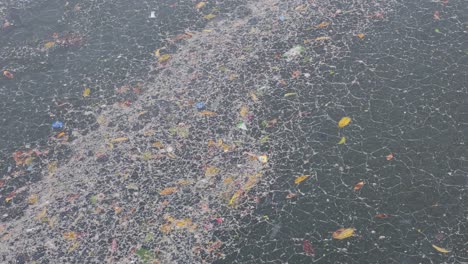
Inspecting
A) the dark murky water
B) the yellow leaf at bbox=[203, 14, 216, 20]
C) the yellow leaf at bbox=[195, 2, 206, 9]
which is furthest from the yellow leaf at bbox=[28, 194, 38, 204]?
the yellow leaf at bbox=[195, 2, 206, 9]

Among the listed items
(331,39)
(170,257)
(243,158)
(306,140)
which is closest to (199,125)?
(243,158)

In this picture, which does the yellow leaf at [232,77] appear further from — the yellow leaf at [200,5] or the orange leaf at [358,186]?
the orange leaf at [358,186]

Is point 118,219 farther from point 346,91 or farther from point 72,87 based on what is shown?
point 346,91

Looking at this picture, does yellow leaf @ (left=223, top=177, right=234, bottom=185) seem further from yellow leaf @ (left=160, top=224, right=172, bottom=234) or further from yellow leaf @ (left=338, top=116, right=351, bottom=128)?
yellow leaf @ (left=338, top=116, right=351, bottom=128)

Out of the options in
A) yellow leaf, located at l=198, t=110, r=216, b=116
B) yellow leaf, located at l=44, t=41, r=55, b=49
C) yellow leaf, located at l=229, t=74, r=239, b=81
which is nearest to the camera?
yellow leaf, located at l=198, t=110, r=216, b=116

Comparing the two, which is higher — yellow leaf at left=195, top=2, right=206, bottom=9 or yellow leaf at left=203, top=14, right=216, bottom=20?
yellow leaf at left=195, top=2, right=206, bottom=9

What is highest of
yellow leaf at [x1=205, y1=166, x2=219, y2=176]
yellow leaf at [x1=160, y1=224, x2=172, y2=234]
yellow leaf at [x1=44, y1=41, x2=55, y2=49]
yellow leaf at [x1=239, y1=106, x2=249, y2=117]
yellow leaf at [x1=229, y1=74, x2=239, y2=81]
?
yellow leaf at [x1=44, y1=41, x2=55, y2=49]

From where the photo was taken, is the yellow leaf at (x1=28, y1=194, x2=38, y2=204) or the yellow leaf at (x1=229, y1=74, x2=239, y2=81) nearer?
the yellow leaf at (x1=28, y1=194, x2=38, y2=204)

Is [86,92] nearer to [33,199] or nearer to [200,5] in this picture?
[33,199]

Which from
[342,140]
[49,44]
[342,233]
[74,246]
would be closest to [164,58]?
[49,44]
